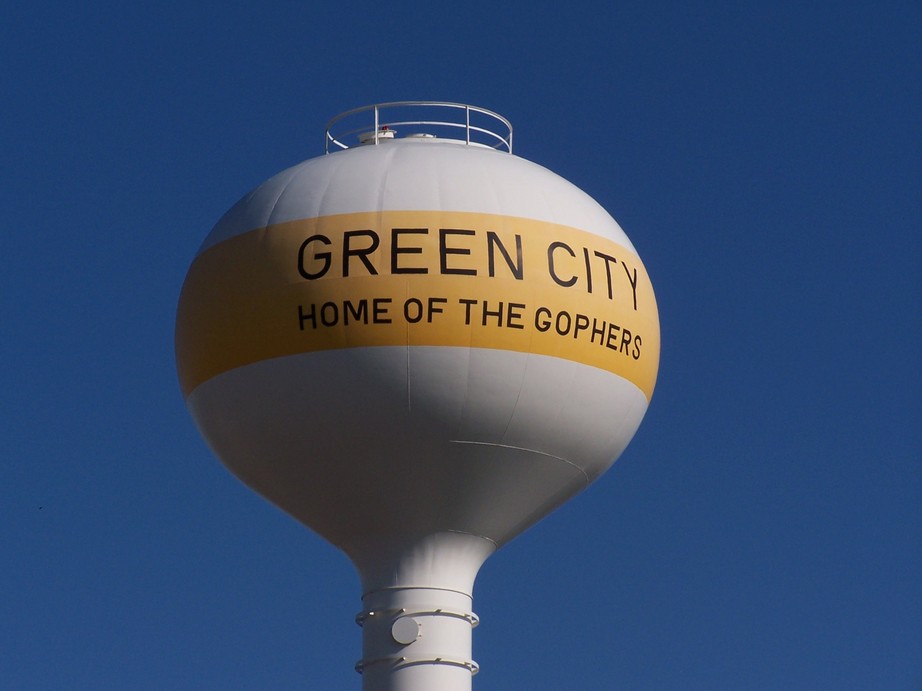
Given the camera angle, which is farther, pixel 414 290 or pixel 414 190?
pixel 414 190

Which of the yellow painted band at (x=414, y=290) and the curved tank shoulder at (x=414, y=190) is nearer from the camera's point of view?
the yellow painted band at (x=414, y=290)

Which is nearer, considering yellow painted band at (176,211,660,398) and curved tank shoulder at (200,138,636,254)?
yellow painted band at (176,211,660,398)

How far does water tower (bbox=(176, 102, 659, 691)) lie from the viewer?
19.8 metres

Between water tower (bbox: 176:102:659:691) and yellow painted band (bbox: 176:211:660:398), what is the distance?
0.8 inches

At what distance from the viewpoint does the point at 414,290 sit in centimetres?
1973

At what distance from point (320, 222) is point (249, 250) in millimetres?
881

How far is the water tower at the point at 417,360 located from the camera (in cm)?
1983

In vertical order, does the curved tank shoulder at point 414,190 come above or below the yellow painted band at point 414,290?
above

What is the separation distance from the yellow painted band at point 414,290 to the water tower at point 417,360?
0.02 meters

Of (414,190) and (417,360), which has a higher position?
(414,190)

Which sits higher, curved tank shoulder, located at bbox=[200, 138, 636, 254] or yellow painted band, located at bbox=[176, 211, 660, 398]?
curved tank shoulder, located at bbox=[200, 138, 636, 254]

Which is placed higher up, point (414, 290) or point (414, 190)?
point (414, 190)

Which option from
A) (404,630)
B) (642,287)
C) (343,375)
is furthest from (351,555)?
(642,287)

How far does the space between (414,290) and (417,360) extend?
699 mm
